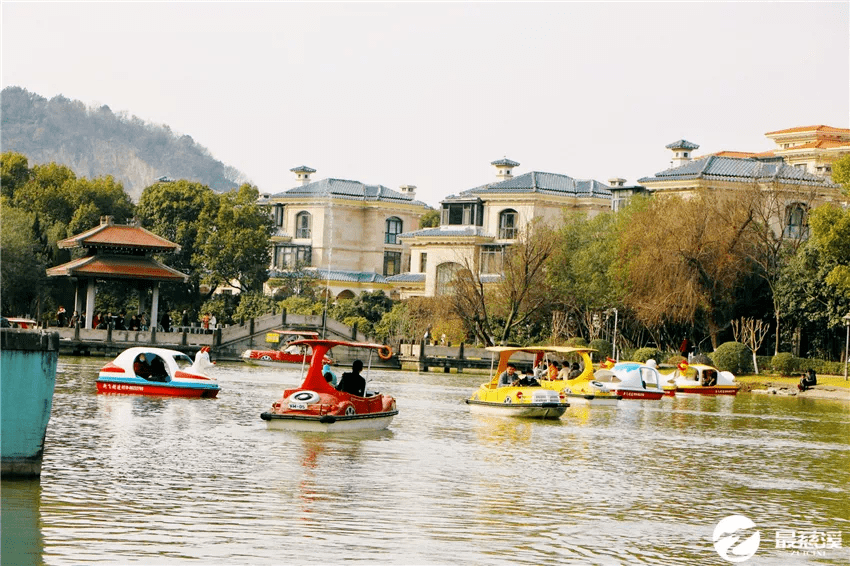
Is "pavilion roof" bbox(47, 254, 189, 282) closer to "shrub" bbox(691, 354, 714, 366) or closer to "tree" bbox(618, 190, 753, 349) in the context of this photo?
"tree" bbox(618, 190, 753, 349)

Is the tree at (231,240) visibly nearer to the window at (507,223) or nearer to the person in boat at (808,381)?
the window at (507,223)

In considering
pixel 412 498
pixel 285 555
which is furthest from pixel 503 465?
pixel 285 555

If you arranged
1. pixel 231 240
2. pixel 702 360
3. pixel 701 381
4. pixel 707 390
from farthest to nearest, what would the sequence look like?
pixel 231 240
pixel 702 360
pixel 701 381
pixel 707 390

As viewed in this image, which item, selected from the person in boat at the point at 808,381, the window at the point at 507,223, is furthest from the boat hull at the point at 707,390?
the window at the point at 507,223

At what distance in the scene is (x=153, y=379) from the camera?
119ft

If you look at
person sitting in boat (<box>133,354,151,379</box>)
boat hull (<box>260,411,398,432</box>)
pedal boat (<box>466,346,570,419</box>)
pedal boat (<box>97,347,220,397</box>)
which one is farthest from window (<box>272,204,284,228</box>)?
boat hull (<box>260,411,398,432</box>)

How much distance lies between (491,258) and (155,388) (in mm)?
50743

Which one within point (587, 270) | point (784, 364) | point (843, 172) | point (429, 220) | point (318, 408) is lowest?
point (318, 408)

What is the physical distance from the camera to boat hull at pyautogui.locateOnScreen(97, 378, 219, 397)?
35875mm

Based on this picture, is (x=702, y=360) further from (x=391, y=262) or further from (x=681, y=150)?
(x=391, y=262)

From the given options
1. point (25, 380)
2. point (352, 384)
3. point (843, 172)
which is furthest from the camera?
point (843, 172)

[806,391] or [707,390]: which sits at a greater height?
[806,391]

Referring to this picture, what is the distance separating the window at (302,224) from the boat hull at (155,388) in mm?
63836

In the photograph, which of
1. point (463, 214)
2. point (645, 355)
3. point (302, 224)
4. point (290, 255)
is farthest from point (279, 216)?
point (645, 355)
